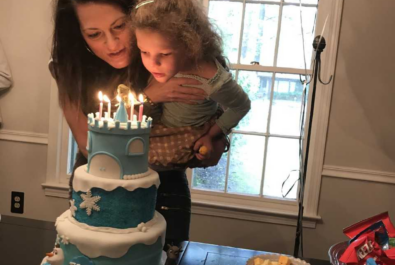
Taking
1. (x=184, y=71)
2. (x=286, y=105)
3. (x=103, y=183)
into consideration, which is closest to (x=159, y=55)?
(x=184, y=71)

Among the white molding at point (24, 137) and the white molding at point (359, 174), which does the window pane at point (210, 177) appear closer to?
the white molding at point (359, 174)

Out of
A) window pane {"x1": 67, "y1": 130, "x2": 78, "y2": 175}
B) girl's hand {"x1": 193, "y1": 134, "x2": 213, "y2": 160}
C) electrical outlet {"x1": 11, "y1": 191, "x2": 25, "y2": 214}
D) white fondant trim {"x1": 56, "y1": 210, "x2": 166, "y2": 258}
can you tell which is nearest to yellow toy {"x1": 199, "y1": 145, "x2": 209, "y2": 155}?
girl's hand {"x1": 193, "y1": 134, "x2": 213, "y2": 160}

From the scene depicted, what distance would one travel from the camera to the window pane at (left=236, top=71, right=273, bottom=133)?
2195 mm

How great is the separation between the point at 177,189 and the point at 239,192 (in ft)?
2.10

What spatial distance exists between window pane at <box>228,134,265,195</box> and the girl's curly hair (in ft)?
2.65

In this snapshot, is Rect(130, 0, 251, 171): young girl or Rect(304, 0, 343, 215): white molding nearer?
Rect(130, 0, 251, 171): young girl

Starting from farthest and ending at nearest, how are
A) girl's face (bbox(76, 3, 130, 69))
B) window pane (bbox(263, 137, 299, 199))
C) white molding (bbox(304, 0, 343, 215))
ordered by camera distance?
window pane (bbox(263, 137, 299, 199)) → white molding (bbox(304, 0, 343, 215)) → girl's face (bbox(76, 3, 130, 69))

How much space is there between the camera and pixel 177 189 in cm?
175

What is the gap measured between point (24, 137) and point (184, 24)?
53.0 inches

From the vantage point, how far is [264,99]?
223 centimetres

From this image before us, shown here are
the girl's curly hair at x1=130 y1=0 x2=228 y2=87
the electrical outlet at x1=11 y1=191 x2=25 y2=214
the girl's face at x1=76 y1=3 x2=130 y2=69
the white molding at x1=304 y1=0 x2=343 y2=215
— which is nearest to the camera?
the girl's curly hair at x1=130 y1=0 x2=228 y2=87

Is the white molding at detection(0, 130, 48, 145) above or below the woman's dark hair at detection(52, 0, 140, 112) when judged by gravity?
below

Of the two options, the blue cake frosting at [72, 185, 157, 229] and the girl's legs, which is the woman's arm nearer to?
the girl's legs

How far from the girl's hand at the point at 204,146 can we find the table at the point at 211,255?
0.35 meters
